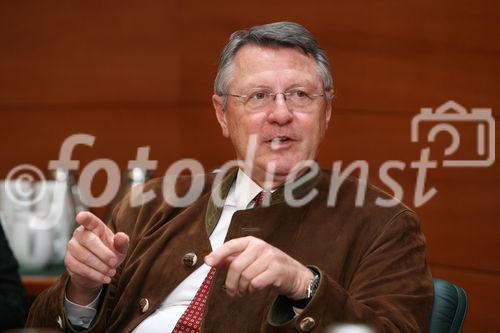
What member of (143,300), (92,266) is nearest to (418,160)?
(143,300)

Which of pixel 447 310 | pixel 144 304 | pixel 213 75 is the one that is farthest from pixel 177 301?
pixel 213 75

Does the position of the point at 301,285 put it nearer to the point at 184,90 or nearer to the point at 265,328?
the point at 265,328

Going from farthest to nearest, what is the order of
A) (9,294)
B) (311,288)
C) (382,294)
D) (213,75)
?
(213,75)
(9,294)
(382,294)
(311,288)

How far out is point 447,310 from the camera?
2.36 m

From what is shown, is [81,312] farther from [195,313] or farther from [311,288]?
[311,288]

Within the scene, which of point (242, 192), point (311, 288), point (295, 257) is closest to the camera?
point (311, 288)

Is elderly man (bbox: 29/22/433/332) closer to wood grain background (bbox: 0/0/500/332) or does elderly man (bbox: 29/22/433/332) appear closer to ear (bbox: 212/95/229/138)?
ear (bbox: 212/95/229/138)

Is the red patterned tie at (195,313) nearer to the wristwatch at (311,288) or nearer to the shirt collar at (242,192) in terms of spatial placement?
the shirt collar at (242,192)

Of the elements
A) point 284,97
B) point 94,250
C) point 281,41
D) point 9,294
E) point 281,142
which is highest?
point 281,41

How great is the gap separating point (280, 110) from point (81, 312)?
0.78m

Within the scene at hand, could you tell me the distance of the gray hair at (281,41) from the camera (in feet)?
8.59

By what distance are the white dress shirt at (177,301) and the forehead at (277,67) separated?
316mm

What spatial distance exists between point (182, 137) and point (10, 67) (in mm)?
1014

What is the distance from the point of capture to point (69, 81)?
4.85m
